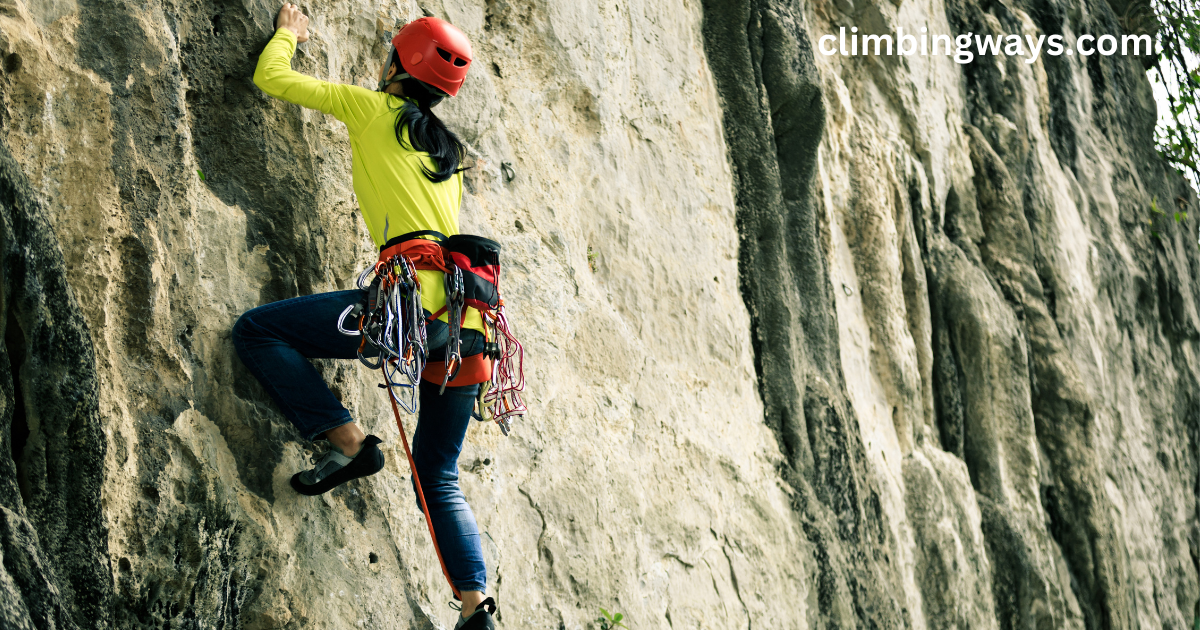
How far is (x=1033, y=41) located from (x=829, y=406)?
741cm

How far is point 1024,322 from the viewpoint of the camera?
31.8 ft

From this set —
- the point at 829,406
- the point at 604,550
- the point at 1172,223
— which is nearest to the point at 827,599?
the point at 829,406

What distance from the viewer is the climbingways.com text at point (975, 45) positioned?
823 centimetres

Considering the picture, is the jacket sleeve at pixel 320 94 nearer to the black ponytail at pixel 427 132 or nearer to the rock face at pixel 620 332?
the black ponytail at pixel 427 132

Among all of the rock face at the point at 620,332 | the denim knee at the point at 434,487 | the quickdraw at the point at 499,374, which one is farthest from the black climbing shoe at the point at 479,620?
the quickdraw at the point at 499,374

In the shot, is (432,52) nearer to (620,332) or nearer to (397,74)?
(397,74)

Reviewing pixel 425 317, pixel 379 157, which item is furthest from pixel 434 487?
pixel 379 157

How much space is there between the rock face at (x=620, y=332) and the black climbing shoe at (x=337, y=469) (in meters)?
0.12

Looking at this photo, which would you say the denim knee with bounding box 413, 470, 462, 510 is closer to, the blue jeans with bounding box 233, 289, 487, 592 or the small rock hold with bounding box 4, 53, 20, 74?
the blue jeans with bounding box 233, 289, 487, 592

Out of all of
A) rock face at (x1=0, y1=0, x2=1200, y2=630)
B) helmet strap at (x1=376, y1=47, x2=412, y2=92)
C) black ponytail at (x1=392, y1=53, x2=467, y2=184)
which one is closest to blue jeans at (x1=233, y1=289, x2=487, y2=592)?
rock face at (x1=0, y1=0, x2=1200, y2=630)

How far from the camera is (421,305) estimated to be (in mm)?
3021

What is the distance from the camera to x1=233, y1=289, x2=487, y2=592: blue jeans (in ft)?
9.88

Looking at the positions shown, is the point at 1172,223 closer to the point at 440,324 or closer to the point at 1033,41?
the point at 1033,41

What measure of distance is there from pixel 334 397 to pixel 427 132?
917mm
